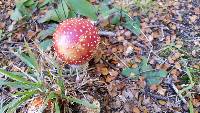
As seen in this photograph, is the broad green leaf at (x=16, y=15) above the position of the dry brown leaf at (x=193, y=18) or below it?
above

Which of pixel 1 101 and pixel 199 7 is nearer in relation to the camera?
pixel 1 101

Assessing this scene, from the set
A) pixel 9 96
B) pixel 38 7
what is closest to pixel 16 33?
pixel 38 7

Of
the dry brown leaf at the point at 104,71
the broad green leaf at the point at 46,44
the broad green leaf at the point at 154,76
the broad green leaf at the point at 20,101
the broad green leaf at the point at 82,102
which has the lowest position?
the broad green leaf at the point at 154,76

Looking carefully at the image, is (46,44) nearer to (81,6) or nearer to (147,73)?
(81,6)

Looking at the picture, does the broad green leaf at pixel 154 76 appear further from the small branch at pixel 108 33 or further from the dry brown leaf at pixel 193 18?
the dry brown leaf at pixel 193 18

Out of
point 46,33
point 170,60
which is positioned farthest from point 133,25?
point 46,33

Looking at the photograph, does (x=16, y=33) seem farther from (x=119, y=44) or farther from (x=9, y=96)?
(x=119, y=44)

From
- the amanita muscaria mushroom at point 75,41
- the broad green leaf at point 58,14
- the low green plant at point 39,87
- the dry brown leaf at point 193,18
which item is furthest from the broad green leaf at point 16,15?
the dry brown leaf at point 193,18
